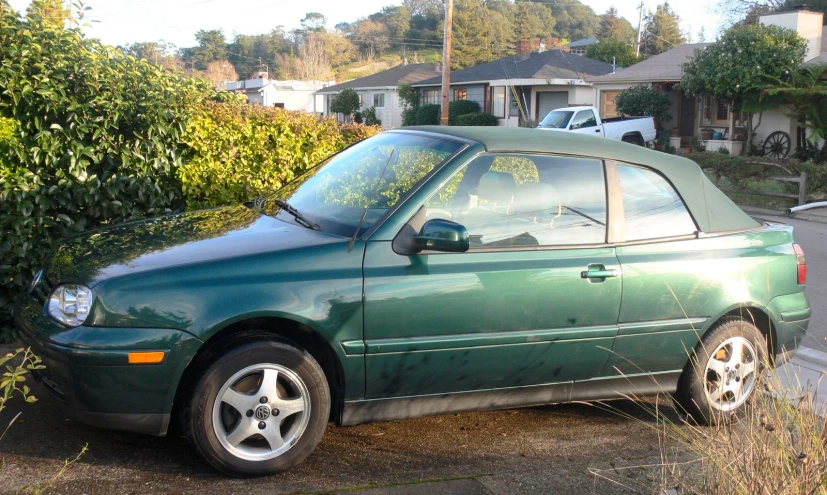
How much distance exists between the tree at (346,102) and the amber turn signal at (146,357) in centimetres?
5233

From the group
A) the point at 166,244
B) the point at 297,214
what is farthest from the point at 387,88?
the point at 166,244

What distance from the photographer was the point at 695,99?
104 ft

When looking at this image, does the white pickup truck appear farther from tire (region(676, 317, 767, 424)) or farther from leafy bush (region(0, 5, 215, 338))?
tire (region(676, 317, 767, 424))

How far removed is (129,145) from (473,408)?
3655 mm

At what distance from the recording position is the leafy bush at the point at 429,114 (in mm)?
47688

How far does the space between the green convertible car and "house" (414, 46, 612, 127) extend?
33.6m

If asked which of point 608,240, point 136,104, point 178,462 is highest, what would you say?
point 136,104

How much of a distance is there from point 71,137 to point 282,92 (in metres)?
63.2

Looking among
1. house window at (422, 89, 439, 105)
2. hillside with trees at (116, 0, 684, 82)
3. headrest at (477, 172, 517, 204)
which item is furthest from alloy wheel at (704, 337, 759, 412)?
hillside with trees at (116, 0, 684, 82)

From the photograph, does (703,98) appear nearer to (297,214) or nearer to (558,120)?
(558,120)

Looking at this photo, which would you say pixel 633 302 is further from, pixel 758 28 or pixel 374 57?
pixel 374 57

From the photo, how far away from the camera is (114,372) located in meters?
3.76

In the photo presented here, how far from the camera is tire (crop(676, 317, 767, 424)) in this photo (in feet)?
16.4

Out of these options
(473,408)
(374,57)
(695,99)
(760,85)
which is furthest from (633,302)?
(374,57)
